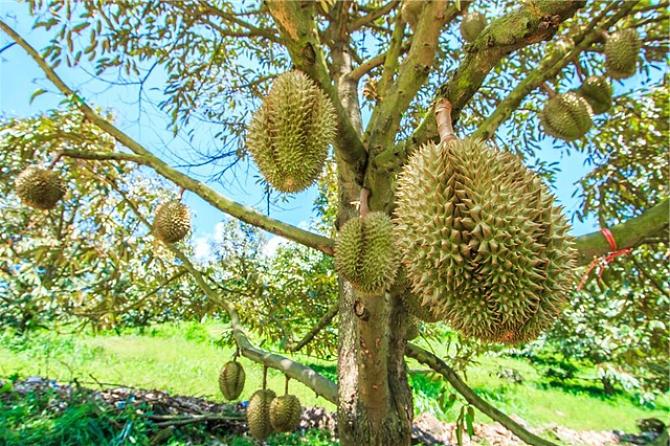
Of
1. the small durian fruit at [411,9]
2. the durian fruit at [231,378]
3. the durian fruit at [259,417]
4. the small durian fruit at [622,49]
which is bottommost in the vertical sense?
the durian fruit at [259,417]

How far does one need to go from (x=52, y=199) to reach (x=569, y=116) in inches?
108

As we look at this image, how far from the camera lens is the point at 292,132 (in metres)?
1.38

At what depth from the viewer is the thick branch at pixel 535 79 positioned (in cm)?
153

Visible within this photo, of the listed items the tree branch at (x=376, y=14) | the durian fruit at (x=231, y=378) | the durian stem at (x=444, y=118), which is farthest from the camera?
the tree branch at (x=376, y=14)

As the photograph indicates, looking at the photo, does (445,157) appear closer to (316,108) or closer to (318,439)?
(316,108)

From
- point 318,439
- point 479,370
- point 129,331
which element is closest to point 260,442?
point 318,439

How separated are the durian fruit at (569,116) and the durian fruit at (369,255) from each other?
149 cm

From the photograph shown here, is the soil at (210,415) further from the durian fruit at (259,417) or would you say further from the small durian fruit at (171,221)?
the small durian fruit at (171,221)

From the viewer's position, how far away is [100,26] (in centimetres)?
264

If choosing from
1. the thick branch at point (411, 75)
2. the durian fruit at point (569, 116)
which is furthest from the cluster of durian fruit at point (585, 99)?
the thick branch at point (411, 75)

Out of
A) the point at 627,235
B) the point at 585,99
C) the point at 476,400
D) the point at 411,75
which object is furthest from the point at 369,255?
the point at 585,99

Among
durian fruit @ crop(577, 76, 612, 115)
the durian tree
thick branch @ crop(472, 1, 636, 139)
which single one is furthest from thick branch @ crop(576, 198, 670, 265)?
durian fruit @ crop(577, 76, 612, 115)

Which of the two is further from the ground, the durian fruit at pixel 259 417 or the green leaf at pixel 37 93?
the green leaf at pixel 37 93

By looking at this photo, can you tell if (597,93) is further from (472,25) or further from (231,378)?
(231,378)
